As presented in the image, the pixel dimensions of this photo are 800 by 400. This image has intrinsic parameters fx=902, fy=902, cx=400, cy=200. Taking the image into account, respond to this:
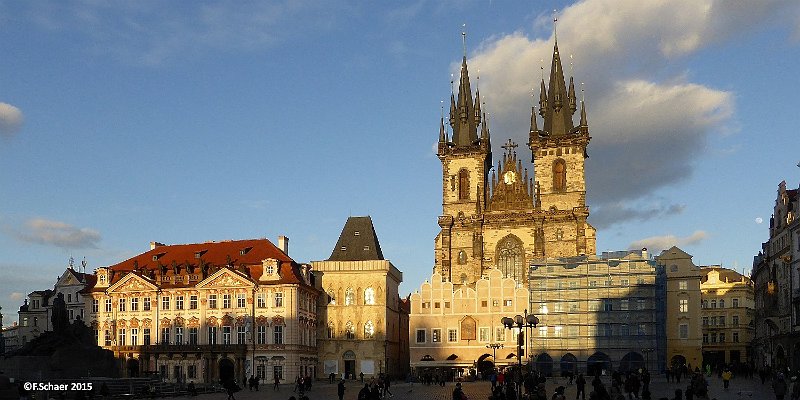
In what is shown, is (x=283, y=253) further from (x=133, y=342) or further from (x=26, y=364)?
(x=26, y=364)

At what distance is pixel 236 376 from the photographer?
7706cm

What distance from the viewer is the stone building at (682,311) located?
8300 cm

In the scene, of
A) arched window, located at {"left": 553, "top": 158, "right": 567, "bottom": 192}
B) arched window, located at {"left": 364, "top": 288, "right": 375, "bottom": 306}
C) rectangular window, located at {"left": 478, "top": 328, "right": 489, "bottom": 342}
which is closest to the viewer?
rectangular window, located at {"left": 478, "top": 328, "right": 489, "bottom": 342}

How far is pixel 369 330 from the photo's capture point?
84250mm

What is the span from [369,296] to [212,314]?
14644 millimetres

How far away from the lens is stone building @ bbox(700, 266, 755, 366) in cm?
11100

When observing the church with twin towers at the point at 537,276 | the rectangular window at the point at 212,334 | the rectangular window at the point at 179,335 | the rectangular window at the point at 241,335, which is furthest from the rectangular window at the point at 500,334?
the rectangular window at the point at 179,335

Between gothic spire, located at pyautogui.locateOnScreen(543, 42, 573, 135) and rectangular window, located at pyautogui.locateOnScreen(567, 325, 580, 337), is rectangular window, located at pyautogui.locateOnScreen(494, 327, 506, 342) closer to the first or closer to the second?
rectangular window, located at pyautogui.locateOnScreen(567, 325, 580, 337)

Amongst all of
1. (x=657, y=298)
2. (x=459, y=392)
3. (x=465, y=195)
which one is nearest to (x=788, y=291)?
(x=657, y=298)

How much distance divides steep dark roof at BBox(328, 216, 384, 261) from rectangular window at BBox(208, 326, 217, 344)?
14.5 meters

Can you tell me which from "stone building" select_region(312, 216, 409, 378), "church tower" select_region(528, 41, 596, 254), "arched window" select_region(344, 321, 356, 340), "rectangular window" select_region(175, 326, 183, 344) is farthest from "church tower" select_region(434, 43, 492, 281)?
"rectangular window" select_region(175, 326, 183, 344)

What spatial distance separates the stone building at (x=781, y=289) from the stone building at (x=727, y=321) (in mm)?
21109

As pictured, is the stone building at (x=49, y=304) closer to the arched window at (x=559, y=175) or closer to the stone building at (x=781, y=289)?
the arched window at (x=559, y=175)

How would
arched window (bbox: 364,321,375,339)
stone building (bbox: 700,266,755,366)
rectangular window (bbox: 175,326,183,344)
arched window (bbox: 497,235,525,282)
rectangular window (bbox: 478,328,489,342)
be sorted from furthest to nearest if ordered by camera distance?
1. stone building (bbox: 700,266,755,366)
2. arched window (bbox: 497,235,525,282)
3. arched window (bbox: 364,321,375,339)
4. rectangular window (bbox: 478,328,489,342)
5. rectangular window (bbox: 175,326,183,344)
